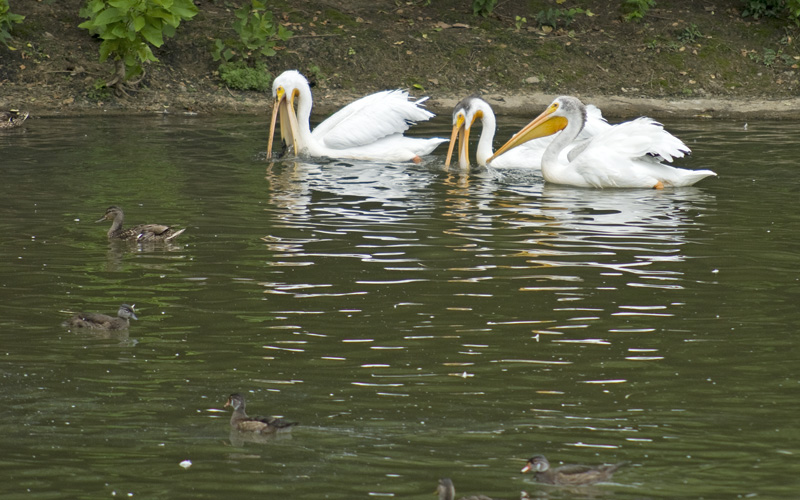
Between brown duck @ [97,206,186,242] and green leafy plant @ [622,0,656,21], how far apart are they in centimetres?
1379

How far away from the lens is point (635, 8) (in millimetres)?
22641

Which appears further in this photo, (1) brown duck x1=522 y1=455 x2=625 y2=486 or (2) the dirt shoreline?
(2) the dirt shoreline

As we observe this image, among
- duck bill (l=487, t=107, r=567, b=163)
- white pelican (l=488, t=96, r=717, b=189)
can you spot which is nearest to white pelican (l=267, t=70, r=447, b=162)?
duck bill (l=487, t=107, r=567, b=163)

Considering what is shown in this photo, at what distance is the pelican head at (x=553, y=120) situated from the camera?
47.7 ft

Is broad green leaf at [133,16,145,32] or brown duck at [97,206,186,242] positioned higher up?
broad green leaf at [133,16,145,32]

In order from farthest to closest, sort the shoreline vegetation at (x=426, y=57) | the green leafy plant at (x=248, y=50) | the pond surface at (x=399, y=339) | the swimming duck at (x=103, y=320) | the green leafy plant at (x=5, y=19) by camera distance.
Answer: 1. the green leafy plant at (x=248, y=50)
2. the shoreline vegetation at (x=426, y=57)
3. the green leafy plant at (x=5, y=19)
4. the swimming duck at (x=103, y=320)
5. the pond surface at (x=399, y=339)

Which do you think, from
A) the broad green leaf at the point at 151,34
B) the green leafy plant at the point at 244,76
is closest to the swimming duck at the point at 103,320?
the broad green leaf at the point at 151,34

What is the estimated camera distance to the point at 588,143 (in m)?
13.9

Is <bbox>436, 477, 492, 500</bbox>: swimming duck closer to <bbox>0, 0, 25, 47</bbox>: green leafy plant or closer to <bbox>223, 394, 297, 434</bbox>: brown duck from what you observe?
<bbox>223, 394, 297, 434</bbox>: brown duck

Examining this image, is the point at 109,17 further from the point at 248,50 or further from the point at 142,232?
the point at 142,232

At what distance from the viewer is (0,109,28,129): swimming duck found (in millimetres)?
16375

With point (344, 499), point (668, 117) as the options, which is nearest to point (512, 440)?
point (344, 499)

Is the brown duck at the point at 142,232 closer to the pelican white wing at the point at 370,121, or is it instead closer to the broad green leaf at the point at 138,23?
the pelican white wing at the point at 370,121

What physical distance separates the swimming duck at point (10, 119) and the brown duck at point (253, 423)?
1166cm
